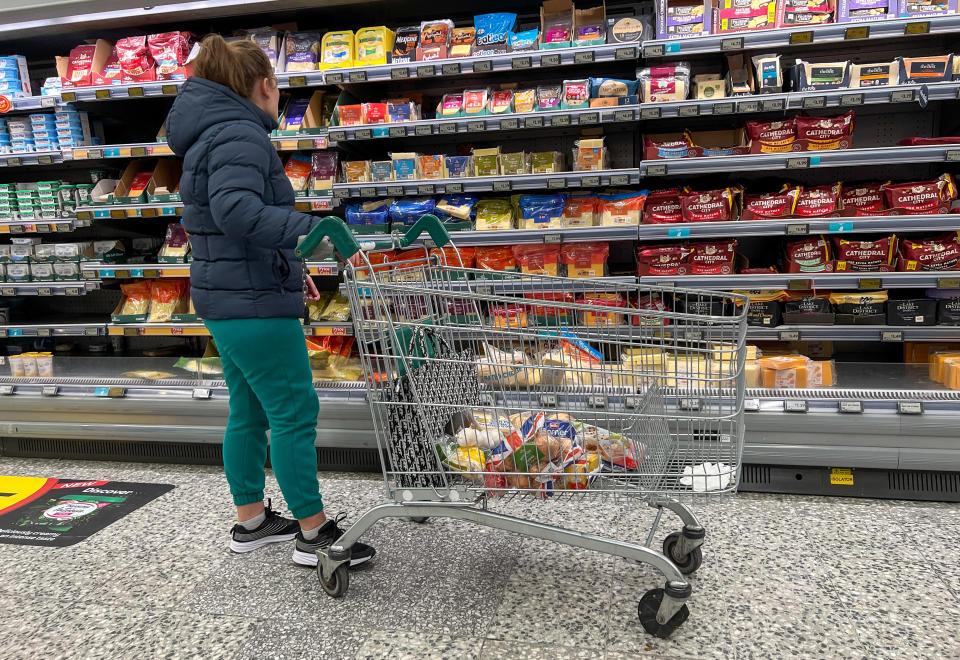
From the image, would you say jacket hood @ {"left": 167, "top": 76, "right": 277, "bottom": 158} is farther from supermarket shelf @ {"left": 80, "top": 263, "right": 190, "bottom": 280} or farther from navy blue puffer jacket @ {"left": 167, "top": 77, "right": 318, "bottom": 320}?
supermarket shelf @ {"left": 80, "top": 263, "right": 190, "bottom": 280}

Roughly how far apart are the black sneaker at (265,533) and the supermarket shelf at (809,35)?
2.58m

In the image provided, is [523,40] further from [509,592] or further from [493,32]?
[509,592]

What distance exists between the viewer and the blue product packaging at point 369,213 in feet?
11.4

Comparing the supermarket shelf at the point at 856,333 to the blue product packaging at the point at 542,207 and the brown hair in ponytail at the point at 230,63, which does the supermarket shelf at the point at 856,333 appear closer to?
the blue product packaging at the point at 542,207

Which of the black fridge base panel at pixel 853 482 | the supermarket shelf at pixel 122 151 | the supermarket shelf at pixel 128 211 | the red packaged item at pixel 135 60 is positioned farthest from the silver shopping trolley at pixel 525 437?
the red packaged item at pixel 135 60

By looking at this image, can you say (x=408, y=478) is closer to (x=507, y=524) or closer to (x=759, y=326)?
(x=507, y=524)

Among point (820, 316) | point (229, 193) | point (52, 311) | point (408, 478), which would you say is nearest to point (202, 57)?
point (229, 193)

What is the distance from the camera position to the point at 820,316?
3.02m

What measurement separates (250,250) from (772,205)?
2.41 meters

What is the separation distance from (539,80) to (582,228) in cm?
102

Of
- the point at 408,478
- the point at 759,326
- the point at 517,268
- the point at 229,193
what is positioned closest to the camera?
the point at 229,193

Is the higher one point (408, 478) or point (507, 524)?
point (408, 478)

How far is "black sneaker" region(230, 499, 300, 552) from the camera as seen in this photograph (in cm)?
237

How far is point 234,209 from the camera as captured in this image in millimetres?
1818
